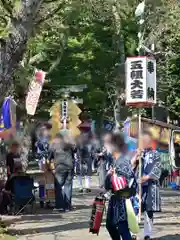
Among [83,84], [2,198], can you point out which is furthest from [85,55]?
[2,198]

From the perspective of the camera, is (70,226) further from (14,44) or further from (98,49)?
(98,49)

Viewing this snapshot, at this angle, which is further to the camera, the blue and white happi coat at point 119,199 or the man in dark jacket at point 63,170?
the man in dark jacket at point 63,170

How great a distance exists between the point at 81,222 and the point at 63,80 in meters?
11.3

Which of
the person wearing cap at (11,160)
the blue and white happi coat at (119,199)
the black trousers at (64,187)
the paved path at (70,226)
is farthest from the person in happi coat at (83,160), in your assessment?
the blue and white happi coat at (119,199)

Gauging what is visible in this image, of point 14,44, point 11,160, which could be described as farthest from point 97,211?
point 11,160

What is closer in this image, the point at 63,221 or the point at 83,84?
the point at 63,221

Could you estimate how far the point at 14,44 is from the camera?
8320 millimetres

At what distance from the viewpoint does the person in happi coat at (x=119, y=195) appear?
289 inches

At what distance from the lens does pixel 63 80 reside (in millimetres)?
21594

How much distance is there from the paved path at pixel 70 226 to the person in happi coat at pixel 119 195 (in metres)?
1.97

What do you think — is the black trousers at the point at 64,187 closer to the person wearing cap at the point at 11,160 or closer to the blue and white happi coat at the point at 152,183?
the person wearing cap at the point at 11,160

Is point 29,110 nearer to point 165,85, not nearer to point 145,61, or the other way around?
point 145,61

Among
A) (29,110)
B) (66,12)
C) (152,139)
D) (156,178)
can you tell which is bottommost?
(156,178)

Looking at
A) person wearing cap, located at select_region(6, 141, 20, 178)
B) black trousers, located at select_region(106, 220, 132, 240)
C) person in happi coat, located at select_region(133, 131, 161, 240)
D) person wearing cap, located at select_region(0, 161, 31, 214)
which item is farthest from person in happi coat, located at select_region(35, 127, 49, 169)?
black trousers, located at select_region(106, 220, 132, 240)
